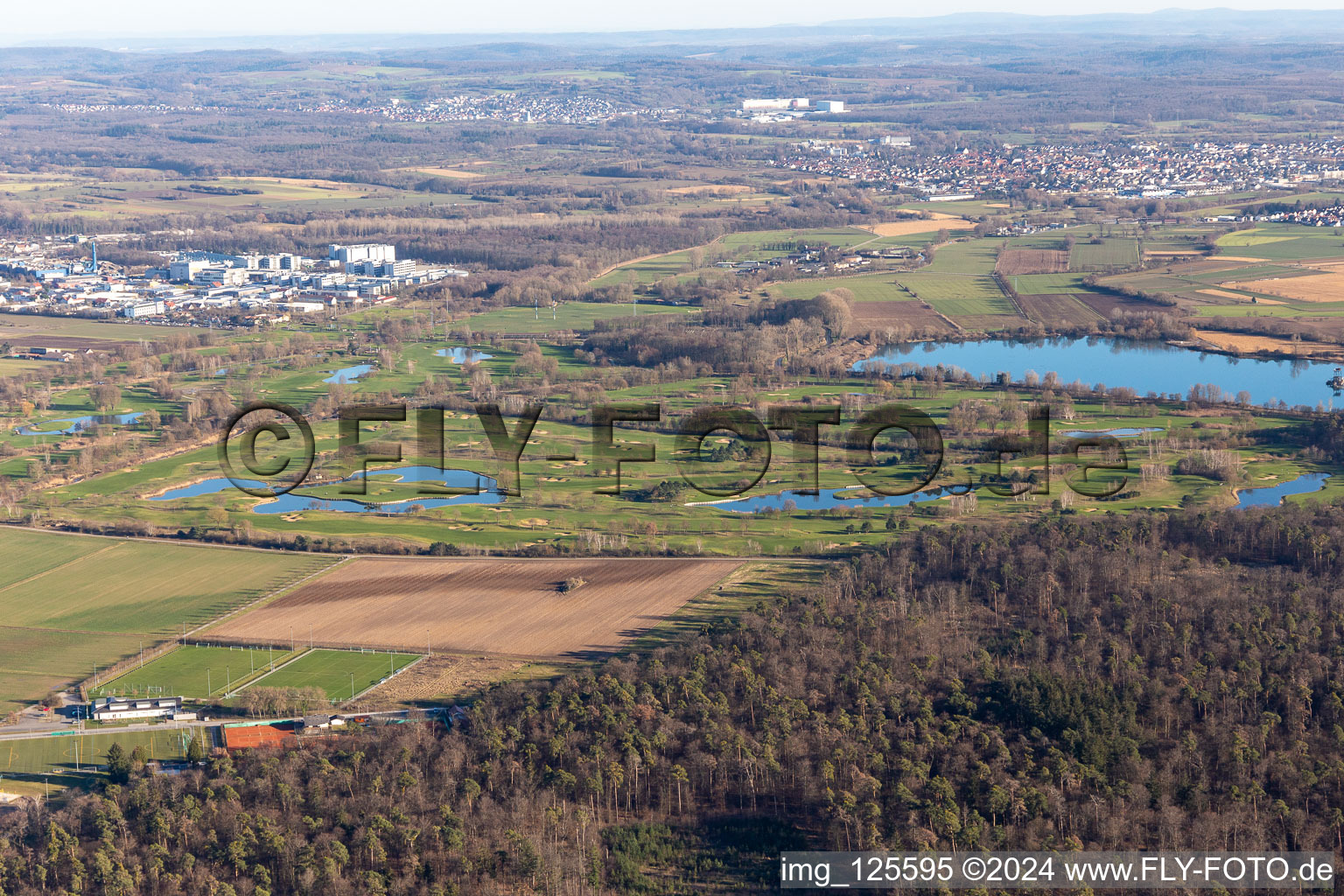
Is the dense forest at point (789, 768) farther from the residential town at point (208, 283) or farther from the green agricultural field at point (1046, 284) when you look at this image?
the residential town at point (208, 283)

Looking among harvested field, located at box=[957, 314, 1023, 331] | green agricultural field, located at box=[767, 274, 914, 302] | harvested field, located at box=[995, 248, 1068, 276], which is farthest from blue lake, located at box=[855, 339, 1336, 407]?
harvested field, located at box=[995, 248, 1068, 276]

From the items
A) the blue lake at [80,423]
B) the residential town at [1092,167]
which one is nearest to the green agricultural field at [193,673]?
the blue lake at [80,423]

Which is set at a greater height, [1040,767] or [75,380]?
[75,380]

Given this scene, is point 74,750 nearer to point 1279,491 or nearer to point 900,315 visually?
point 1279,491

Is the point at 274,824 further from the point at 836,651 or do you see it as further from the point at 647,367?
the point at 647,367

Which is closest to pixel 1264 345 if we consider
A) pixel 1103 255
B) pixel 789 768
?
pixel 1103 255

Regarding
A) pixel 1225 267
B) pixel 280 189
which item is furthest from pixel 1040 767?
pixel 280 189
